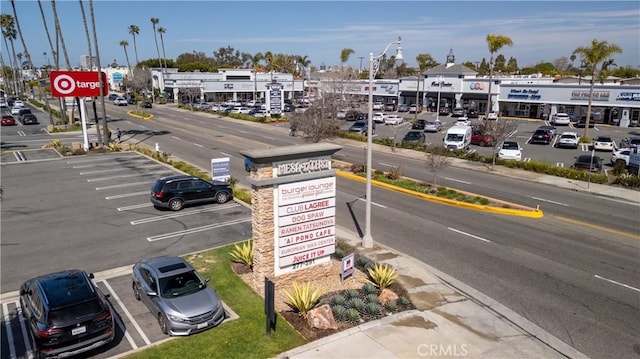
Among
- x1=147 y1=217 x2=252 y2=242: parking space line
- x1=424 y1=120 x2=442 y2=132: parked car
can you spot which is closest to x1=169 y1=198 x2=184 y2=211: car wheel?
x1=147 y1=217 x2=252 y2=242: parking space line

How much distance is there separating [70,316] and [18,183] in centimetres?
2265

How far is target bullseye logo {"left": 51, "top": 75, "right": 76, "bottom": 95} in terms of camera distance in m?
37.8

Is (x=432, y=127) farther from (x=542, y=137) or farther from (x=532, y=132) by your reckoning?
(x=542, y=137)

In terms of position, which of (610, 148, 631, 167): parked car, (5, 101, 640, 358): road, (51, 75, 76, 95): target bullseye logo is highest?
(51, 75, 76, 95): target bullseye logo

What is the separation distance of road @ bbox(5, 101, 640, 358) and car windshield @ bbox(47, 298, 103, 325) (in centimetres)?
1118

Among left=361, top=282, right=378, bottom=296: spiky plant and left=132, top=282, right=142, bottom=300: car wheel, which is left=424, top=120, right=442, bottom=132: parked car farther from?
left=132, top=282, right=142, bottom=300: car wheel

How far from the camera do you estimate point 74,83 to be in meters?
38.8

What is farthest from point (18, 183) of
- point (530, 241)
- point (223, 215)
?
point (530, 241)

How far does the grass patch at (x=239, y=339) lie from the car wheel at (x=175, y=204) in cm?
966

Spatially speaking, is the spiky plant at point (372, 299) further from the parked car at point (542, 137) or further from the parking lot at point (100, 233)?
the parked car at point (542, 137)

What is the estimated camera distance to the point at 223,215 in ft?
71.4

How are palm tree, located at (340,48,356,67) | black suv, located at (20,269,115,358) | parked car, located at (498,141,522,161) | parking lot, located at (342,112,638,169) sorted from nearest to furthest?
black suv, located at (20,269,115,358) < parked car, located at (498,141,522,161) < parking lot, located at (342,112,638,169) < palm tree, located at (340,48,356,67)

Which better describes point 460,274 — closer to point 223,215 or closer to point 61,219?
point 223,215

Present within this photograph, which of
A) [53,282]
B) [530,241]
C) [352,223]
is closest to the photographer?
[53,282]
